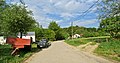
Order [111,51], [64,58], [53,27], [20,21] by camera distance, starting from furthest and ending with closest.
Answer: [53,27] → [20,21] → [111,51] → [64,58]

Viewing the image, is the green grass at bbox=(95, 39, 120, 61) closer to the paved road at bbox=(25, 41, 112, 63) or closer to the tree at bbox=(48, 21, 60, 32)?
the paved road at bbox=(25, 41, 112, 63)

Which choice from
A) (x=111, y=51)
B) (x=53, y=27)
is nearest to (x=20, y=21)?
(x=111, y=51)

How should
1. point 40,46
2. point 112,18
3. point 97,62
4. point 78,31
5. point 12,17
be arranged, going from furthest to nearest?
point 78,31
point 40,46
point 12,17
point 112,18
point 97,62

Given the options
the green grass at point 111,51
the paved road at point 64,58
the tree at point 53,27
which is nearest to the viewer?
the paved road at point 64,58

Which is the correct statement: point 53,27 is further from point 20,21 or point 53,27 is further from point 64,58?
point 64,58

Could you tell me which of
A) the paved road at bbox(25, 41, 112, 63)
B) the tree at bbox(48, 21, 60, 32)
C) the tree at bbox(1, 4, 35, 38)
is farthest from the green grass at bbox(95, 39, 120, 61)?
the tree at bbox(48, 21, 60, 32)

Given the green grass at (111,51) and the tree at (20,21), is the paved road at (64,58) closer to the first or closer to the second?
the green grass at (111,51)

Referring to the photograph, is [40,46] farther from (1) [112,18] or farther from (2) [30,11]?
(1) [112,18]

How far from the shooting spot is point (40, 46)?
43000 mm

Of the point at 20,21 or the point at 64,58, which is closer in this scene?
the point at 64,58

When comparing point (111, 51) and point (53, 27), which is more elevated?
point (53, 27)

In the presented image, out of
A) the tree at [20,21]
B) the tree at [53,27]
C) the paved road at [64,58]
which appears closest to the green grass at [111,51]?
the paved road at [64,58]

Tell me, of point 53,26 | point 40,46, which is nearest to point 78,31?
point 53,26

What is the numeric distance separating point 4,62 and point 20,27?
64.3 feet
